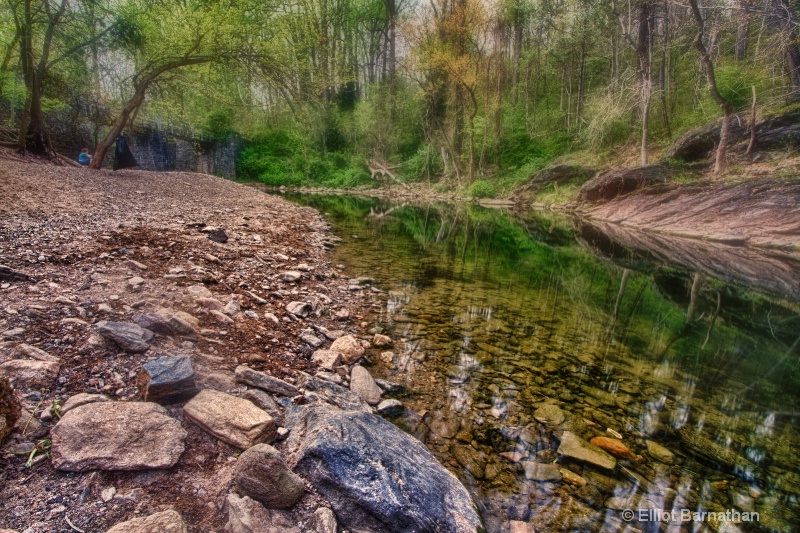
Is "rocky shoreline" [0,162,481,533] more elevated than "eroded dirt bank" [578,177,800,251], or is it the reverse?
"eroded dirt bank" [578,177,800,251]

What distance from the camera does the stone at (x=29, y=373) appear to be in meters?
2.34

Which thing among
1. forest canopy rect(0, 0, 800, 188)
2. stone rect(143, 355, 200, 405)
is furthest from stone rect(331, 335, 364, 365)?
forest canopy rect(0, 0, 800, 188)

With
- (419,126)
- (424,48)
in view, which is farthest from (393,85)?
(424,48)

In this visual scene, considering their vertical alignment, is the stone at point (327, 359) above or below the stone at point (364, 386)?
above

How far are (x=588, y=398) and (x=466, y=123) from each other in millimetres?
27927

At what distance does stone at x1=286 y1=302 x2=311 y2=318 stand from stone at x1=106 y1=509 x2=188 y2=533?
336 cm

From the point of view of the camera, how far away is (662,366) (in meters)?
5.13

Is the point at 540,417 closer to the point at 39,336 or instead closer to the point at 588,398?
the point at 588,398

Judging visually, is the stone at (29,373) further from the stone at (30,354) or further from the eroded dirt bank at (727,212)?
the eroded dirt bank at (727,212)

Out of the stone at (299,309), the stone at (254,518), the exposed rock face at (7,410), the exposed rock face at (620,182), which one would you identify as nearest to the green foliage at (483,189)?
the exposed rock face at (620,182)

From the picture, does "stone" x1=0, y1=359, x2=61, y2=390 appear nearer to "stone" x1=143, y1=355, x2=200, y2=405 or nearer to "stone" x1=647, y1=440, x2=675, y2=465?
"stone" x1=143, y1=355, x2=200, y2=405

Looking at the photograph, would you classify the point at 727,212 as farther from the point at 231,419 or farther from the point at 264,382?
the point at 231,419

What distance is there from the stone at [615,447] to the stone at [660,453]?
15 cm

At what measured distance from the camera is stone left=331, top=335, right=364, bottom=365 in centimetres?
437
